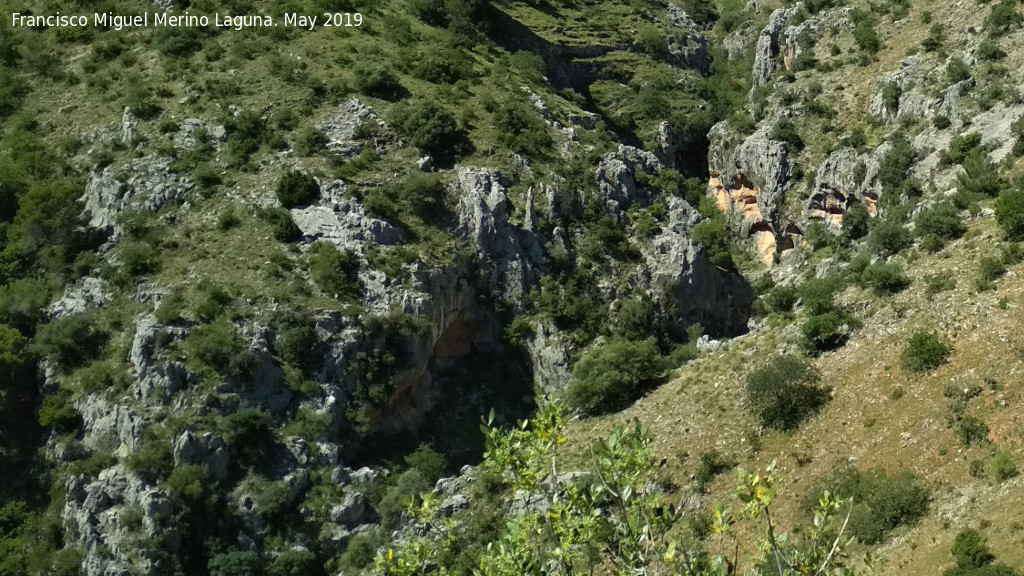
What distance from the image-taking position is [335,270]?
→ 149 feet

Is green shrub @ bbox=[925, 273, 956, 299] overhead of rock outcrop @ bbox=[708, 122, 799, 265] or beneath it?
overhead

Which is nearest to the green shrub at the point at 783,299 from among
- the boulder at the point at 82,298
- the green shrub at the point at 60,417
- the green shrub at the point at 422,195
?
the green shrub at the point at 422,195

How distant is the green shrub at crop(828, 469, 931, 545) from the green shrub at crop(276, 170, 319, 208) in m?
28.1

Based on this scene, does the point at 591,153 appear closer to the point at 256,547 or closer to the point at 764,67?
the point at 764,67

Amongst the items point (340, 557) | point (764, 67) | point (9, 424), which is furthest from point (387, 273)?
point (764, 67)

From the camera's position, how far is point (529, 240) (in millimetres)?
50094

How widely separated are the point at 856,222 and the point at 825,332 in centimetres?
1485

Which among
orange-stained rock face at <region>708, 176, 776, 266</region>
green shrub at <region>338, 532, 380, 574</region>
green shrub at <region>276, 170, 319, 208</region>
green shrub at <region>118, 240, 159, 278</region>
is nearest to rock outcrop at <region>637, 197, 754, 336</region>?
orange-stained rock face at <region>708, 176, 776, 266</region>

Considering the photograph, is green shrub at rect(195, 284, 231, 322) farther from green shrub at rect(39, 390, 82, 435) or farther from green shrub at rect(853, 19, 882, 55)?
green shrub at rect(853, 19, 882, 55)

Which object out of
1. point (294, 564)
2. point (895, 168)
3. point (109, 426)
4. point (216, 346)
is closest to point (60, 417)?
point (109, 426)

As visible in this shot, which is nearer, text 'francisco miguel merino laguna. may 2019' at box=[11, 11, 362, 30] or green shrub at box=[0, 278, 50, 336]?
green shrub at box=[0, 278, 50, 336]

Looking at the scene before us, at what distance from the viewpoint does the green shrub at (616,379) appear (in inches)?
1608

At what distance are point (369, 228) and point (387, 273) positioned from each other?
9.10ft

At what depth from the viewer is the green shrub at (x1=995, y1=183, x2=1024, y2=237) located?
36156mm
